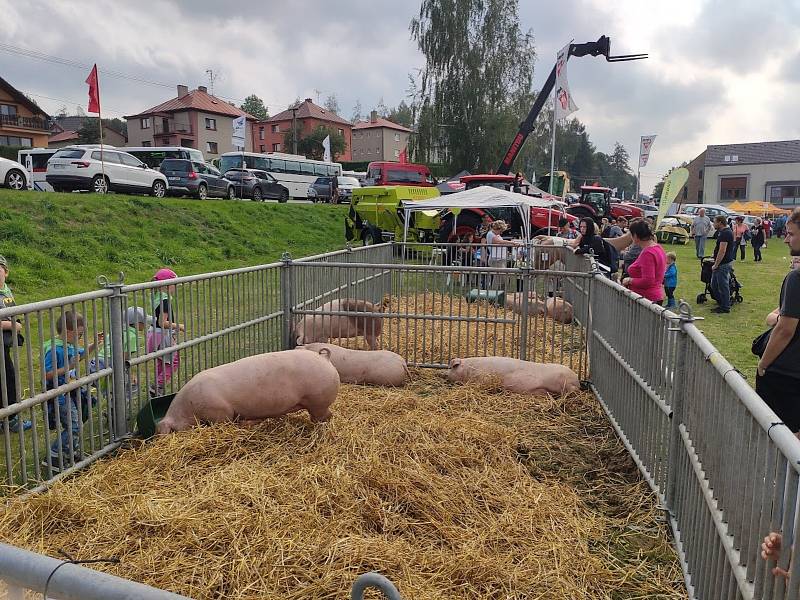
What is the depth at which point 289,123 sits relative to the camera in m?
82.7

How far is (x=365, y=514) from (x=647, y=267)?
456 centimetres

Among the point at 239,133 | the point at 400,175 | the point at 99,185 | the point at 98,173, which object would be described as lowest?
the point at 99,185

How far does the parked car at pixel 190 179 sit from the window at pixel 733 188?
63.7 meters

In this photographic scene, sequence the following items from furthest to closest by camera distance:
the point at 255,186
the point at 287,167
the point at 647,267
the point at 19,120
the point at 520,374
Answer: the point at 19,120 < the point at 287,167 < the point at 255,186 < the point at 647,267 < the point at 520,374

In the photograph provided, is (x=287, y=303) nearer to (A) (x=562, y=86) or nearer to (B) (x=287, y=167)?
(A) (x=562, y=86)

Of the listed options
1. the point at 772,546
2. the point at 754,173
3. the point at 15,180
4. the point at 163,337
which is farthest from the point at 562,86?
the point at 754,173

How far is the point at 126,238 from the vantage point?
15.9 meters

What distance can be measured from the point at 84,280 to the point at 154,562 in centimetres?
1113

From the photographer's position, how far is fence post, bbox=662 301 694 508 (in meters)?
3.60

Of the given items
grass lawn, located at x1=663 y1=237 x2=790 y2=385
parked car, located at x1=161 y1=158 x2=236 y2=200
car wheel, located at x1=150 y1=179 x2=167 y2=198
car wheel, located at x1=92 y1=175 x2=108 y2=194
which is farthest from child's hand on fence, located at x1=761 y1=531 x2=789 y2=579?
parked car, located at x1=161 y1=158 x2=236 y2=200

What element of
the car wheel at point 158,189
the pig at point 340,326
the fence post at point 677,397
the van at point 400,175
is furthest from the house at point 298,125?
the fence post at point 677,397

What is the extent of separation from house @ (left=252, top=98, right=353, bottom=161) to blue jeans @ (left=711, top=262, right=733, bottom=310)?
223ft

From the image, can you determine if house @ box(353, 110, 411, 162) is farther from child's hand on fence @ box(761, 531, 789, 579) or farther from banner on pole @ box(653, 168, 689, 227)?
child's hand on fence @ box(761, 531, 789, 579)

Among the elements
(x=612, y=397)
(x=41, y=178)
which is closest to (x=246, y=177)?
(x=41, y=178)
